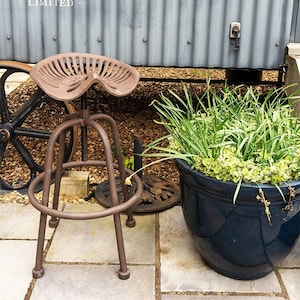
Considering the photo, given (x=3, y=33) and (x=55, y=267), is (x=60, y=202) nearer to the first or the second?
(x=55, y=267)

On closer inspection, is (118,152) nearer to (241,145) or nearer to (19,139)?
(241,145)

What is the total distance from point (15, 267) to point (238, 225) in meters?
1.23

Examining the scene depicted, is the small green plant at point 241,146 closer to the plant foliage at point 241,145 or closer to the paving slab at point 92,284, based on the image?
the plant foliage at point 241,145

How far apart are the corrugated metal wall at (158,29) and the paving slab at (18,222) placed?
1.08 metres

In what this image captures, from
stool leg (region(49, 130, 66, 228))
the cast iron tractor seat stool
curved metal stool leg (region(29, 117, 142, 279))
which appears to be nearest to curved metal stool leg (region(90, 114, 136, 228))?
the cast iron tractor seat stool

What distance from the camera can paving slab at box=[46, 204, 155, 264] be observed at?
117 inches

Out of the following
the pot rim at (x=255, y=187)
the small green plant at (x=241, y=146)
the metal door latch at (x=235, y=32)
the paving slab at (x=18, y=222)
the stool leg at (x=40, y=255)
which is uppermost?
the metal door latch at (x=235, y=32)

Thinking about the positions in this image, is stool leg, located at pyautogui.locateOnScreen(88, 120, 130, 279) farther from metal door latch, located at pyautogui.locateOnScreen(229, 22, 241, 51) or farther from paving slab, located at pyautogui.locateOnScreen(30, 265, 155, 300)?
metal door latch, located at pyautogui.locateOnScreen(229, 22, 241, 51)

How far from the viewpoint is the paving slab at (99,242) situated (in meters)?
2.97

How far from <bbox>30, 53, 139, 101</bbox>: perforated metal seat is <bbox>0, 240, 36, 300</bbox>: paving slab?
99 centimetres

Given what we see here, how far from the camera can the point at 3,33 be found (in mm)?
3664

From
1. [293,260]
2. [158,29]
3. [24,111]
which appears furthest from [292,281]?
[24,111]

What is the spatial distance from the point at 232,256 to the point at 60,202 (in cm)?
138

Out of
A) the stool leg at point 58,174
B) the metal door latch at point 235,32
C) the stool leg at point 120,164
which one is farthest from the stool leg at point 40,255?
the metal door latch at point 235,32
